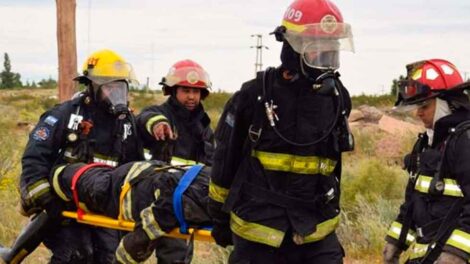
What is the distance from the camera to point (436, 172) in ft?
13.8

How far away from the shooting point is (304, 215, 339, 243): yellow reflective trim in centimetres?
425

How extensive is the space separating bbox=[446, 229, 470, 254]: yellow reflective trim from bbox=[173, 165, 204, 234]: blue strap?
1801 mm

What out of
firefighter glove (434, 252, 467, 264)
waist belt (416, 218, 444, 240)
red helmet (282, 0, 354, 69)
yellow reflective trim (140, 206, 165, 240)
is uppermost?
red helmet (282, 0, 354, 69)

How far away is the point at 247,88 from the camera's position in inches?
167

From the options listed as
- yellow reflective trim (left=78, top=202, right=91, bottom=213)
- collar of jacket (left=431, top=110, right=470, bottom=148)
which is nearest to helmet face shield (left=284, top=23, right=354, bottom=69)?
collar of jacket (left=431, top=110, right=470, bottom=148)

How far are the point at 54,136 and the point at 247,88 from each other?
2.12 metres

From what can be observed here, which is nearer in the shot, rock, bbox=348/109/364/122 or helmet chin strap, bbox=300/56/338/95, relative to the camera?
helmet chin strap, bbox=300/56/338/95

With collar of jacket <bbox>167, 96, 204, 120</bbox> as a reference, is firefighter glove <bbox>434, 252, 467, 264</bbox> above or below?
below

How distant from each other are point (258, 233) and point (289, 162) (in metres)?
0.41

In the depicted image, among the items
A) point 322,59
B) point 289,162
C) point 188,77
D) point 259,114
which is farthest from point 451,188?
point 188,77

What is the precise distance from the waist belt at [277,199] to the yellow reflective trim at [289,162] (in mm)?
130

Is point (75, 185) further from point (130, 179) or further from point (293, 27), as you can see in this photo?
point (293, 27)

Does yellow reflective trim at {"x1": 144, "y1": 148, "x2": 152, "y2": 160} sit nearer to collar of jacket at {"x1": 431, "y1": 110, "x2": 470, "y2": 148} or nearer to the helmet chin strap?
the helmet chin strap

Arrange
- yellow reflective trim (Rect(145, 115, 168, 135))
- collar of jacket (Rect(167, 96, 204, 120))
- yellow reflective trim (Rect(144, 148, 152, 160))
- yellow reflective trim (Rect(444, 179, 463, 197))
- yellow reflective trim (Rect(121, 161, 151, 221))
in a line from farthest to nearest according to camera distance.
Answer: collar of jacket (Rect(167, 96, 204, 120)) → yellow reflective trim (Rect(144, 148, 152, 160)) → yellow reflective trim (Rect(145, 115, 168, 135)) → yellow reflective trim (Rect(121, 161, 151, 221)) → yellow reflective trim (Rect(444, 179, 463, 197))
